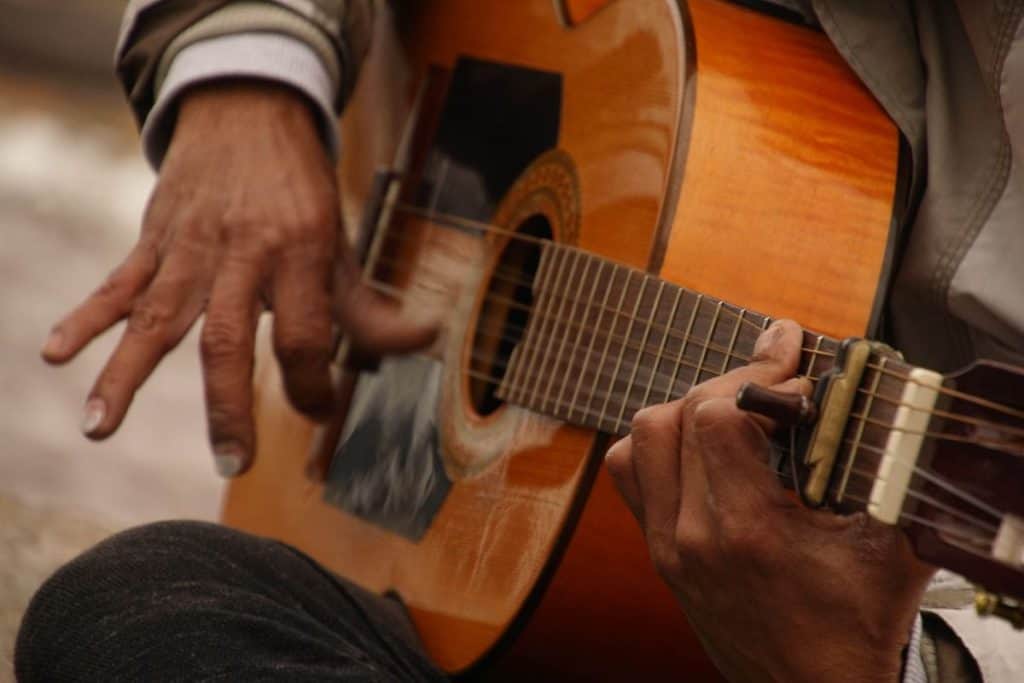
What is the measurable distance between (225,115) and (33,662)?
487 millimetres

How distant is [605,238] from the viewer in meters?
1.09

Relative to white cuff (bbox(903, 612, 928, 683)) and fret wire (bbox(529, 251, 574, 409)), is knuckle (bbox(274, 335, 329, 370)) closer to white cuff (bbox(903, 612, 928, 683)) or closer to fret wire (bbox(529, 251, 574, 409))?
fret wire (bbox(529, 251, 574, 409))

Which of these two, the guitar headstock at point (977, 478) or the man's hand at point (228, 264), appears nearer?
the guitar headstock at point (977, 478)

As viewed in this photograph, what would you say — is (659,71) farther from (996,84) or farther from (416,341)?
(416,341)

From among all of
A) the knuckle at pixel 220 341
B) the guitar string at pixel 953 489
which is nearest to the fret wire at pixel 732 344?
the guitar string at pixel 953 489

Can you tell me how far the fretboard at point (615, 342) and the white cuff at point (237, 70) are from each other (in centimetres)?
31

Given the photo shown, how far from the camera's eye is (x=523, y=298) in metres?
1.26

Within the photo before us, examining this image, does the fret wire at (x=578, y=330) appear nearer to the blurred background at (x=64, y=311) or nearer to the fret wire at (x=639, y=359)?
the fret wire at (x=639, y=359)

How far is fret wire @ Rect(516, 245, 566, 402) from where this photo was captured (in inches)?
44.7

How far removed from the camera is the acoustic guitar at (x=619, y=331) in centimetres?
75

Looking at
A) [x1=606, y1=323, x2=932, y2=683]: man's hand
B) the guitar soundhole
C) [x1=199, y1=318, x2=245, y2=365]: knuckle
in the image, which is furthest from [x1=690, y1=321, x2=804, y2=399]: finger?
[x1=199, y1=318, x2=245, y2=365]: knuckle

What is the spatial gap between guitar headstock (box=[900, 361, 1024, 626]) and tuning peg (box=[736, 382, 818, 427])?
0.07 m

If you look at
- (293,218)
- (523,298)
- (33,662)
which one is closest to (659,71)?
(523,298)

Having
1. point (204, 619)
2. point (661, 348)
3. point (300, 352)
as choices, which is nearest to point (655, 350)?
point (661, 348)
